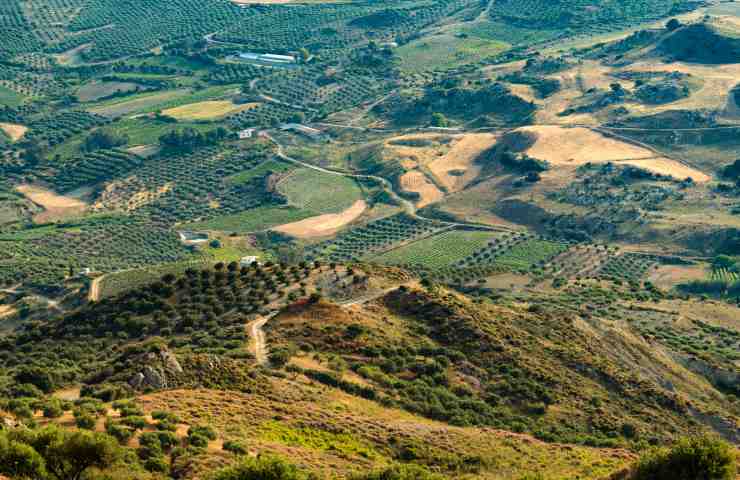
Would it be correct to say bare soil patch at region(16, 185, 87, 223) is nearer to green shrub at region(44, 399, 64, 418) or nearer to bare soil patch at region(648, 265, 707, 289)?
bare soil patch at region(648, 265, 707, 289)

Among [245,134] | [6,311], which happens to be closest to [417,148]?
[245,134]

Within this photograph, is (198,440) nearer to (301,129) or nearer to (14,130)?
(301,129)

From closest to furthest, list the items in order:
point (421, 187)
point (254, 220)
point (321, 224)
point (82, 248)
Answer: point (82, 248), point (321, 224), point (254, 220), point (421, 187)

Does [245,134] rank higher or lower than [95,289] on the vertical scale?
lower

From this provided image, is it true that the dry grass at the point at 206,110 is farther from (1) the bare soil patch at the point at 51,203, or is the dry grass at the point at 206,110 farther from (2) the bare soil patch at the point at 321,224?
(2) the bare soil patch at the point at 321,224

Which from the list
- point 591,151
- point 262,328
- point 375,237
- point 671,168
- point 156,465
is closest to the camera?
point 156,465

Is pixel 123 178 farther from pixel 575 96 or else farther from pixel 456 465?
pixel 456 465

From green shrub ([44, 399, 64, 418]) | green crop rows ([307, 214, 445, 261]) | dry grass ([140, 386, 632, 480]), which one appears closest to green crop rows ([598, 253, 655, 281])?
green crop rows ([307, 214, 445, 261])

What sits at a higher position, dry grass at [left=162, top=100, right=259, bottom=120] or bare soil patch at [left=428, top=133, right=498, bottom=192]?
dry grass at [left=162, top=100, right=259, bottom=120]
